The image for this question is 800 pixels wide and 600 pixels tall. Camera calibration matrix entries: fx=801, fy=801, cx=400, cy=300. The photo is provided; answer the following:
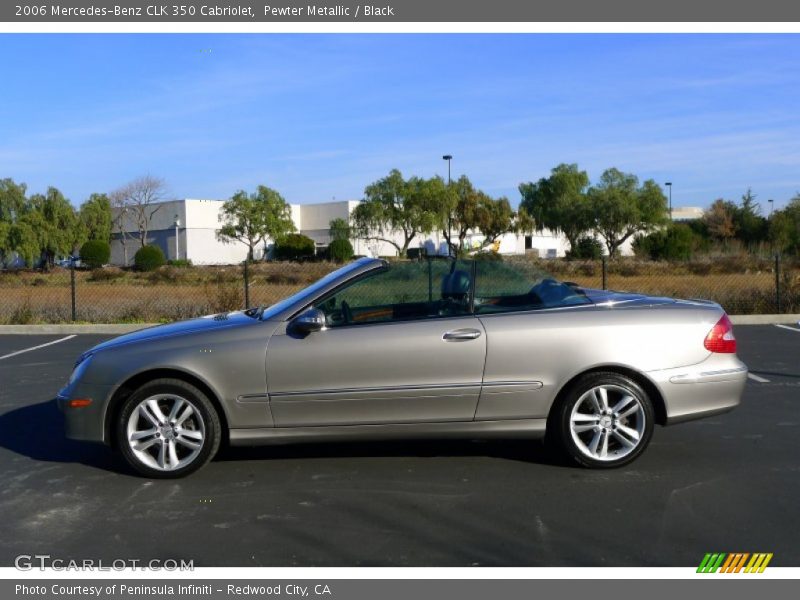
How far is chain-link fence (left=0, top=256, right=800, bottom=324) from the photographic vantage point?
16.7m

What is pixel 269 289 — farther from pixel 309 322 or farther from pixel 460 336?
pixel 460 336

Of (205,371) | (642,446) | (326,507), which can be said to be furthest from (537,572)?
(205,371)

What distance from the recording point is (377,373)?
5.39 meters

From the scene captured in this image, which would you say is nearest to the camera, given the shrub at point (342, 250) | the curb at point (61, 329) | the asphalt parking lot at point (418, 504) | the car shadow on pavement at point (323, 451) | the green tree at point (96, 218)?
the asphalt parking lot at point (418, 504)

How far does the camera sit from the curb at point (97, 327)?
15.4 m

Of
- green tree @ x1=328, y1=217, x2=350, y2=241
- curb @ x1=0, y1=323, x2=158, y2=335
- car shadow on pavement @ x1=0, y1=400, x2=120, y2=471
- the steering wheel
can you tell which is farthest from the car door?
green tree @ x1=328, y1=217, x2=350, y2=241

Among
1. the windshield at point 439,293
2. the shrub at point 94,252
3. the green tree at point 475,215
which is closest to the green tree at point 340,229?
the green tree at point 475,215

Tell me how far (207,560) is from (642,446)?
119 inches

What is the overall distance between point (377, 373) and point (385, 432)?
1.36 ft

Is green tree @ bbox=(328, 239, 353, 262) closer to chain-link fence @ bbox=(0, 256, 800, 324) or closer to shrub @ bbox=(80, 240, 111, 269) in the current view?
chain-link fence @ bbox=(0, 256, 800, 324)

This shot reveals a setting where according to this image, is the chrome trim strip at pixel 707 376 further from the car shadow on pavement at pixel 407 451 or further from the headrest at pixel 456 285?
the headrest at pixel 456 285

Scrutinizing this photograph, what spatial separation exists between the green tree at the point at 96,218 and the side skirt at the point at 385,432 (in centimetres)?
6170
